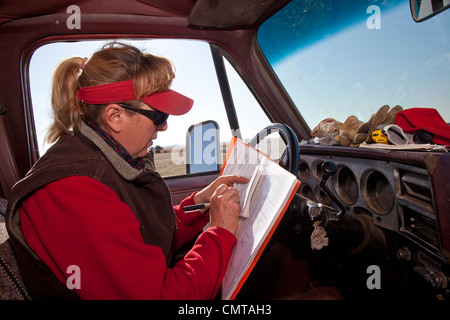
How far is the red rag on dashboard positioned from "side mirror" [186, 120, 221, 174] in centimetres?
187

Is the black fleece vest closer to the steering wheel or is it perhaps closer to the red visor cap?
the red visor cap

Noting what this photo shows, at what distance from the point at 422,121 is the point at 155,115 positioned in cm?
154

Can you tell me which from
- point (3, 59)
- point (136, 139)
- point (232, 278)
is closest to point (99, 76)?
point (136, 139)

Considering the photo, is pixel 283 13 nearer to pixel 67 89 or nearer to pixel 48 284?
pixel 67 89

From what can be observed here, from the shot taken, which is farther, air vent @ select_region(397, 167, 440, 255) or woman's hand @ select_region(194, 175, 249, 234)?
air vent @ select_region(397, 167, 440, 255)

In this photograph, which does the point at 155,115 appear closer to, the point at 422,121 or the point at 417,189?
the point at 417,189

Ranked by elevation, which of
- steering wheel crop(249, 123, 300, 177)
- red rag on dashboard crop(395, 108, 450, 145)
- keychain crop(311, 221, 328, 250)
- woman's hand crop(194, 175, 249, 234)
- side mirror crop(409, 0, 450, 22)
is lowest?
keychain crop(311, 221, 328, 250)

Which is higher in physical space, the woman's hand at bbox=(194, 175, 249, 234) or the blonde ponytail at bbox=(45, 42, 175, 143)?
the blonde ponytail at bbox=(45, 42, 175, 143)

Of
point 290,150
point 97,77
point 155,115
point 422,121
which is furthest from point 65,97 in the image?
point 422,121

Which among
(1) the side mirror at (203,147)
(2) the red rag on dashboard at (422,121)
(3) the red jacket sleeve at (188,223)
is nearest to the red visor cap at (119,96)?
(3) the red jacket sleeve at (188,223)

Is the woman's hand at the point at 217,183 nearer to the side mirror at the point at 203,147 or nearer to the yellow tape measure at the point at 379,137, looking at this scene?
the yellow tape measure at the point at 379,137

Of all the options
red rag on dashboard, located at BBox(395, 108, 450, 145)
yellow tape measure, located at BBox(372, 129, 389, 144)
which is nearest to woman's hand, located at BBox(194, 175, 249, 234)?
yellow tape measure, located at BBox(372, 129, 389, 144)

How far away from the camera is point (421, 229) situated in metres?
1.25

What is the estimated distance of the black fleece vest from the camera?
0.83 m
